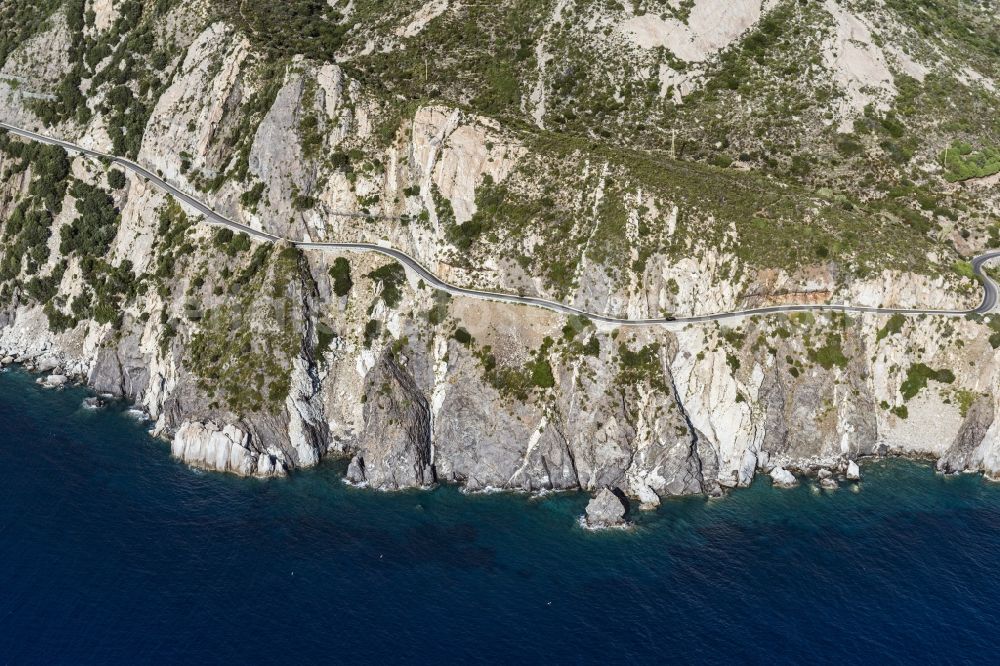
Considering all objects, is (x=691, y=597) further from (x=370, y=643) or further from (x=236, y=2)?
(x=236, y=2)

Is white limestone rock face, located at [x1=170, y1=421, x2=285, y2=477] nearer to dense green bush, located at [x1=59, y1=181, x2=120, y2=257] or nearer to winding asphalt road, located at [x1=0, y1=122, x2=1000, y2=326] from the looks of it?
winding asphalt road, located at [x1=0, y1=122, x2=1000, y2=326]

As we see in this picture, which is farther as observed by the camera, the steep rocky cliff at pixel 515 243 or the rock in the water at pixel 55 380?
the rock in the water at pixel 55 380

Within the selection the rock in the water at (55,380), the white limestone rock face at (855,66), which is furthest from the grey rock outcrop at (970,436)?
the rock in the water at (55,380)

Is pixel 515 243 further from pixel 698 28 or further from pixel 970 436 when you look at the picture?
pixel 970 436

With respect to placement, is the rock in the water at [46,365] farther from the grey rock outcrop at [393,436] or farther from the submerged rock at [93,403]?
the grey rock outcrop at [393,436]

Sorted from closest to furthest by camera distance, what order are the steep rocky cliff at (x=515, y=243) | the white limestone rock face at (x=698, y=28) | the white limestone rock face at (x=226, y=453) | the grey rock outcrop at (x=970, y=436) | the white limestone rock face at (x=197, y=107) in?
the white limestone rock face at (x=226, y=453) → the steep rocky cliff at (x=515, y=243) → the grey rock outcrop at (x=970, y=436) → the white limestone rock face at (x=197, y=107) → the white limestone rock face at (x=698, y=28)

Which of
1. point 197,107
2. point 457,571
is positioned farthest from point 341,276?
point 457,571
